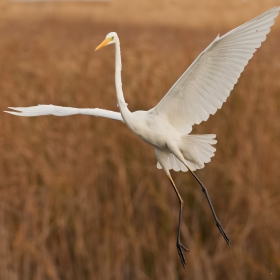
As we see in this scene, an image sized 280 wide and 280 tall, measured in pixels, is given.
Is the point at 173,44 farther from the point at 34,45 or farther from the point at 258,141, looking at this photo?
the point at 258,141

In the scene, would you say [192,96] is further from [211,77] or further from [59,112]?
[59,112]

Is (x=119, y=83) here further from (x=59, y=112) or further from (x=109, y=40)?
(x=59, y=112)

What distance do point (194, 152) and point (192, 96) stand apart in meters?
0.05

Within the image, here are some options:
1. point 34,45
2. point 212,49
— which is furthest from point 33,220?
point 212,49

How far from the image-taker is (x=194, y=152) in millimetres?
401

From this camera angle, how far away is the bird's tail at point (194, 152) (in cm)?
38

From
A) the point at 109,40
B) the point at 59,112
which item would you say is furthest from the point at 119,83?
the point at 59,112

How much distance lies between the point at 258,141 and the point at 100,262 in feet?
2.91

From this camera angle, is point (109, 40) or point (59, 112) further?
point (59, 112)

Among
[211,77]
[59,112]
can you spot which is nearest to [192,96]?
[211,77]

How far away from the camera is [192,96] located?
367 millimetres

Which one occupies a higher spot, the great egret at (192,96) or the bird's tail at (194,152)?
the great egret at (192,96)

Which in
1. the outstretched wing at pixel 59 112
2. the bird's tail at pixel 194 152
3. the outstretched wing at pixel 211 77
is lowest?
the bird's tail at pixel 194 152

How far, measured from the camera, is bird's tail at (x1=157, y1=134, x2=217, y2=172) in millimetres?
384
